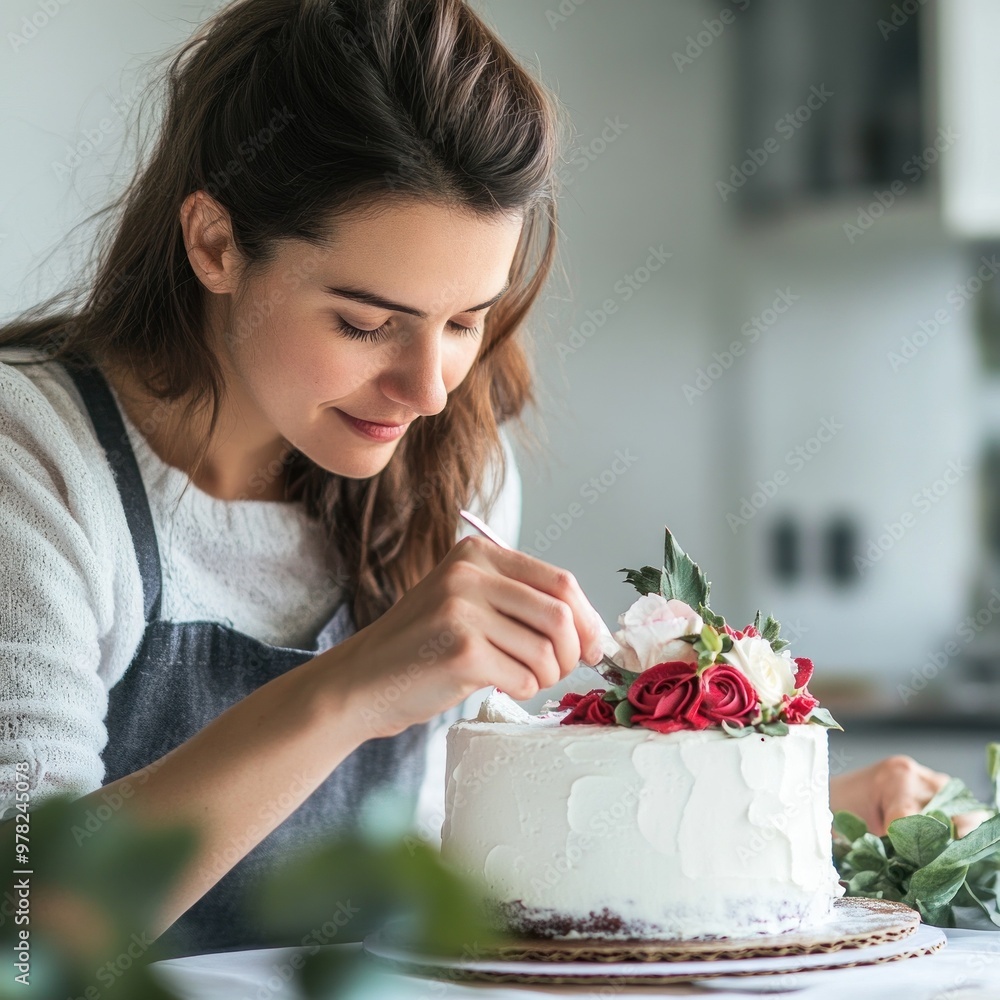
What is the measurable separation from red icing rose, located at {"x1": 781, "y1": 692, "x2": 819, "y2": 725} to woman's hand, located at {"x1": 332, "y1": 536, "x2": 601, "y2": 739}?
15 centimetres

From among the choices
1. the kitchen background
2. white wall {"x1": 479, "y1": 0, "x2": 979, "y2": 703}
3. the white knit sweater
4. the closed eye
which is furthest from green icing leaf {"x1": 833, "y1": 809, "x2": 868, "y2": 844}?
white wall {"x1": 479, "y1": 0, "x2": 979, "y2": 703}

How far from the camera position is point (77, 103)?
92.4 inches

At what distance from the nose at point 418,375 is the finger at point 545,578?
0.26 m

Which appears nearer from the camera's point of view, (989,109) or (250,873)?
(250,873)

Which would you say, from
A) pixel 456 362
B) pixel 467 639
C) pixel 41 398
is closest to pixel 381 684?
pixel 467 639

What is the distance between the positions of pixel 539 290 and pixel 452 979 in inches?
34.0

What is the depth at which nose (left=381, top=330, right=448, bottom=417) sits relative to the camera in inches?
40.7

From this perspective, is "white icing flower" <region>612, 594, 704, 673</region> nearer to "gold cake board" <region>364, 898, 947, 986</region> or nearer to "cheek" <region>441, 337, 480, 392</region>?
"gold cake board" <region>364, 898, 947, 986</region>

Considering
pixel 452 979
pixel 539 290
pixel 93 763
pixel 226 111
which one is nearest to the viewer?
pixel 452 979

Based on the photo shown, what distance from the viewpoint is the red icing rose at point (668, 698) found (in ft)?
2.66

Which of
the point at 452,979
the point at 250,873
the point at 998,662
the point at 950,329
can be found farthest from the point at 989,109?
the point at 452,979

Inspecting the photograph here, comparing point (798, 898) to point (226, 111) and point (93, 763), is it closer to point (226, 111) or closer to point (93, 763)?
point (93, 763)

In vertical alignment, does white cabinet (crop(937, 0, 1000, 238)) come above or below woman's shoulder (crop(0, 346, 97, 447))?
above

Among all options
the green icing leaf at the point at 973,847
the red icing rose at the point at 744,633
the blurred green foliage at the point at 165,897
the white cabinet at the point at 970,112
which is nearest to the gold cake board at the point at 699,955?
the green icing leaf at the point at 973,847
